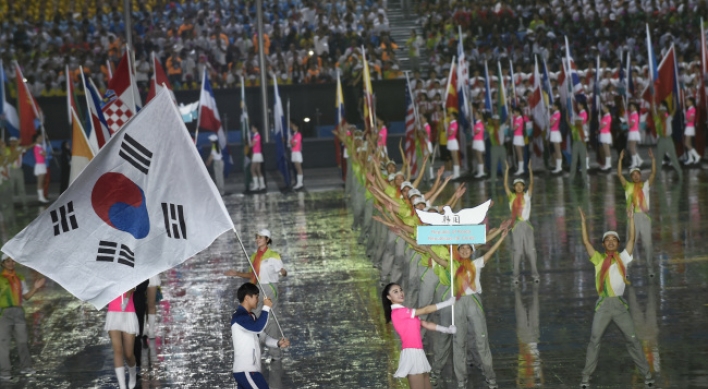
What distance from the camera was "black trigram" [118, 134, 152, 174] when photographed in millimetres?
10070

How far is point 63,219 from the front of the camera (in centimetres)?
980

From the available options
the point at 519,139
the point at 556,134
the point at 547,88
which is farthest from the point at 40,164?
the point at 547,88

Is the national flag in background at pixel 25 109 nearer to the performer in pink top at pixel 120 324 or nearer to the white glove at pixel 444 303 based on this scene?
the performer in pink top at pixel 120 324

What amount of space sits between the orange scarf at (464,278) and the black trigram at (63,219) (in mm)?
3807

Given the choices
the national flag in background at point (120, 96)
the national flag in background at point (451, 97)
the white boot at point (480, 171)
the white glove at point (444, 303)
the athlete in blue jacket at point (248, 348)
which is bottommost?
the white boot at point (480, 171)

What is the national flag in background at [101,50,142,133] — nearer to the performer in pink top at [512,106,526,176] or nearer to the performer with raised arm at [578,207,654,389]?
the performer with raised arm at [578,207,654,389]

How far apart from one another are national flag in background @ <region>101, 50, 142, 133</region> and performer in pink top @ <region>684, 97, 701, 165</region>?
55.4 ft

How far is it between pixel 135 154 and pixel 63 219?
856 millimetres

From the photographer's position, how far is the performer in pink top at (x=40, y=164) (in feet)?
101

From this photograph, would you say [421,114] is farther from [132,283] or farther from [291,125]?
[132,283]

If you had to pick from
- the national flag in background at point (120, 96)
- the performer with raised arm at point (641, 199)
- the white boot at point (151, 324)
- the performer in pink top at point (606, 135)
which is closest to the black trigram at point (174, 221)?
the white boot at point (151, 324)

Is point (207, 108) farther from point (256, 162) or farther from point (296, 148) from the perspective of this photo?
point (296, 148)

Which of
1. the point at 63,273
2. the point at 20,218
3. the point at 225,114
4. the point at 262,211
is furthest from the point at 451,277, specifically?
the point at 225,114

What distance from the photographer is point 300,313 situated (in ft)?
50.3
